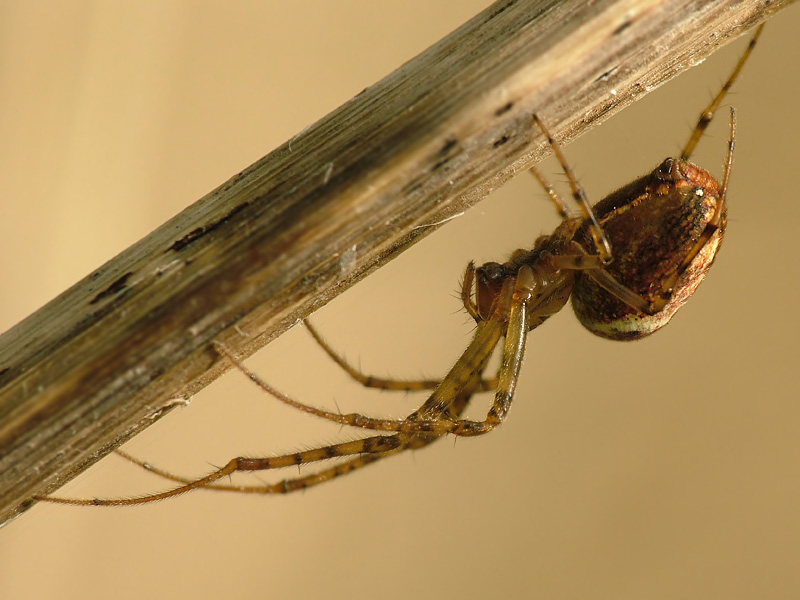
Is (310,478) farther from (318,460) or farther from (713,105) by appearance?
(713,105)

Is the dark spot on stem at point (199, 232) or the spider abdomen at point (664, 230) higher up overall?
→ the dark spot on stem at point (199, 232)

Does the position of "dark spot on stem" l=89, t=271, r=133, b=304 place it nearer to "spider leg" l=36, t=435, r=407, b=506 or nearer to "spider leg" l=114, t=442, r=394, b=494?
"spider leg" l=36, t=435, r=407, b=506

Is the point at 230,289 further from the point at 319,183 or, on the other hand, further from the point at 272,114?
the point at 272,114

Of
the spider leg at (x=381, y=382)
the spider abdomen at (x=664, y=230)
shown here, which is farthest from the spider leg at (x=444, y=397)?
the spider abdomen at (x=664, y=230)

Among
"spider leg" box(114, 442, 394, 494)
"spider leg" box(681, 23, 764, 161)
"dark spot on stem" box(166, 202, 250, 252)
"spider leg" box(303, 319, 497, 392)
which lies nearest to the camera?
"dark spot on stem" box(166, 202, 250, 252)

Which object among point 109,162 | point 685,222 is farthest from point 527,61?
point 109,162

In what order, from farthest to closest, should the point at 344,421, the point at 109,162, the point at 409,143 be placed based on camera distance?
the point at 109,162 → the point at 344,421 → the point at 409,143

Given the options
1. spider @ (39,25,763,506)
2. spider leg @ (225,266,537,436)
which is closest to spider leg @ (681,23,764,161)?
spider @ (39,25,763,506)

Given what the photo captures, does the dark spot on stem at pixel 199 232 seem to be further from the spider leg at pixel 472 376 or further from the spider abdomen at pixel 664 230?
the spider abdomen at pixel 664 230

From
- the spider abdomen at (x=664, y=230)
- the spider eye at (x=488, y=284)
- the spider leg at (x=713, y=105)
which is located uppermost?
the spider eye at (x=488, y=284)
